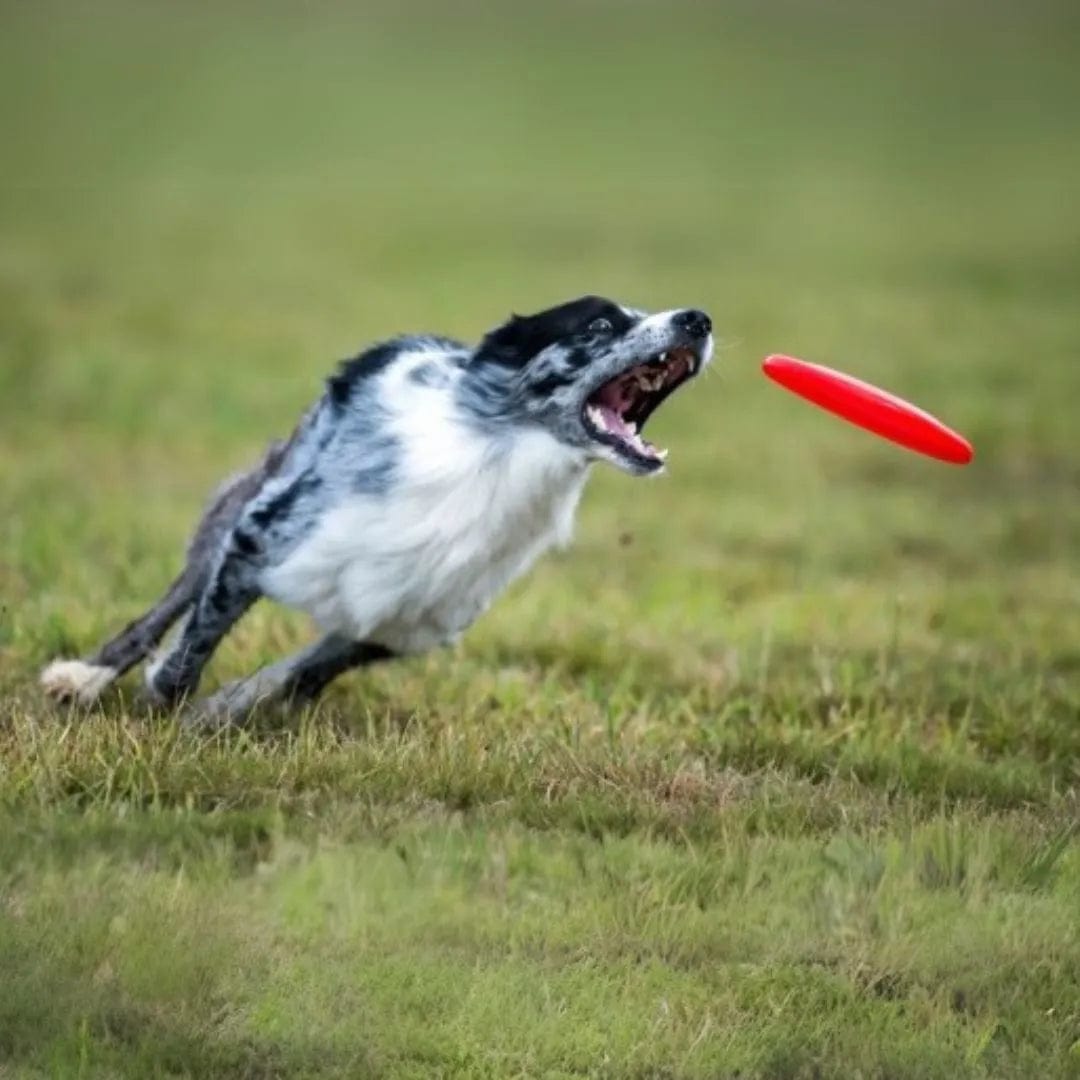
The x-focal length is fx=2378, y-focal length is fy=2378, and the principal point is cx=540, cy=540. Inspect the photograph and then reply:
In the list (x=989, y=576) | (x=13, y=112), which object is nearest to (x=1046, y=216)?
(x=13, y=112)

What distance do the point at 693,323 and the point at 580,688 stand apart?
1.82 metres

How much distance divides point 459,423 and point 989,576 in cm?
437

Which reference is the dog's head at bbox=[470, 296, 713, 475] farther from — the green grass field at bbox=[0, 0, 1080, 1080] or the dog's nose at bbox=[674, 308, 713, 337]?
the green grass field at bbox=[0, 0, 1080, 1080]

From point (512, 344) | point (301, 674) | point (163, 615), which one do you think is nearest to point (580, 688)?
point (301, 674)

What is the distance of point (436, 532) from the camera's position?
5449 millimetres

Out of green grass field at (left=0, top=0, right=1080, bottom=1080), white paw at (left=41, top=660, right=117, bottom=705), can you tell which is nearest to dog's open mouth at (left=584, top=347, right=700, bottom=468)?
green grass field at (left=0, top=0, right=1080, bottom=1080)

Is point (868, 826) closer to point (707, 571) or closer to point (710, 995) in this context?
point (710, 995)

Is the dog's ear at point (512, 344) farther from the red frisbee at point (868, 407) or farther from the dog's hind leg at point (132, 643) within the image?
the dog's hind leg at point (132, 643)

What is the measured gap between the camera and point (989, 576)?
9.34 m

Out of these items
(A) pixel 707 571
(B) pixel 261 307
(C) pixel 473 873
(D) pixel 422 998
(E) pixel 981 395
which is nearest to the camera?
(D) pixel 422 998

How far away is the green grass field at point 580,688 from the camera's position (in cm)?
431

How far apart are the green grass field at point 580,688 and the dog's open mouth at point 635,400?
75 centimetres

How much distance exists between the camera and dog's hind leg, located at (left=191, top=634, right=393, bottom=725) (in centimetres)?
591

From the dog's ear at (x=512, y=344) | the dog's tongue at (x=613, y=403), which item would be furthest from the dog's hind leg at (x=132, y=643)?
the dog's tongue at (x=613, y=403)
